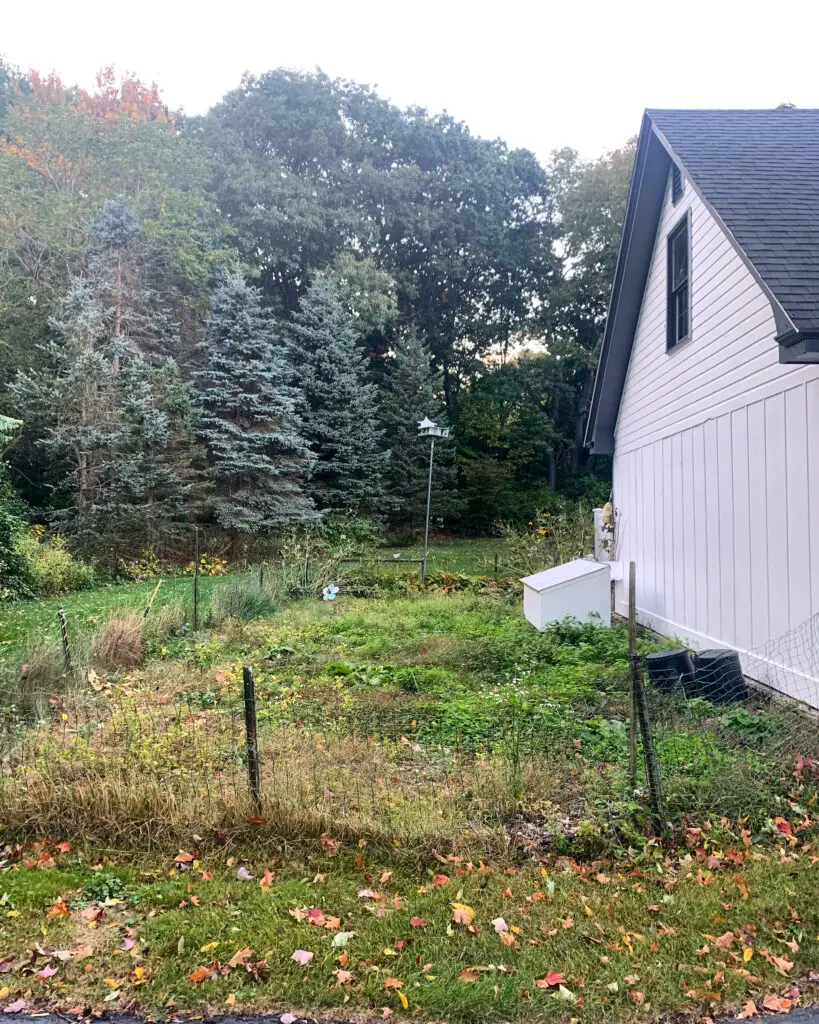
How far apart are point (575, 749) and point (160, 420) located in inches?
597

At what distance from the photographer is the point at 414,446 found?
24031 millimetres

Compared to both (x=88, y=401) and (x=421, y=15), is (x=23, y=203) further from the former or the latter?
(x=421, y=15)

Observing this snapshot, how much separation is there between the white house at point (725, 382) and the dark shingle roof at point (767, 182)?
2 centimetres

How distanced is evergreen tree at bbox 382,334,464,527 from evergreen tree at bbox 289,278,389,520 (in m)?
1.34

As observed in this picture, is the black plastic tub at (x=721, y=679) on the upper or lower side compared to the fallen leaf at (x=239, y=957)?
upper

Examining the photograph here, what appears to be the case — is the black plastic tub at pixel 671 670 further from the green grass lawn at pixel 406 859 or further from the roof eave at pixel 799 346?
the roof eave at pixel 799 346

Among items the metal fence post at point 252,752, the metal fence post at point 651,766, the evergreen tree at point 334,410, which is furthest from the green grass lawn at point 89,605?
the metal fence post at point 651,766

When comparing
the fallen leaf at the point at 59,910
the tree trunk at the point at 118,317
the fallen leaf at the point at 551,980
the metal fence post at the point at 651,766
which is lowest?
the fallen leaf at the point at 59,910

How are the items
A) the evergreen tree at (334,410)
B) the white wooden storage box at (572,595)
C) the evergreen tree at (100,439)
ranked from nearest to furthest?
1. the white wooden storage box at (572,595)
2. the evergreen tree at (100,439)
3. the evergreen tree at (334,410)

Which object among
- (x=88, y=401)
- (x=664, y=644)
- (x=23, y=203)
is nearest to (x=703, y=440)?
(x=664, y=644)

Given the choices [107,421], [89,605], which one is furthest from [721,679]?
[107,421]

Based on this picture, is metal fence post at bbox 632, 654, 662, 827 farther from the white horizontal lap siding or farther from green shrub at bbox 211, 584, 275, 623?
green shrub at bbox 211, 584, 275, 623

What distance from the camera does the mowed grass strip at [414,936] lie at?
2361 mm

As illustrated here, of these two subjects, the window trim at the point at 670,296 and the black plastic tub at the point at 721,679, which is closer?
the black plastic tub at the point at 721,679
